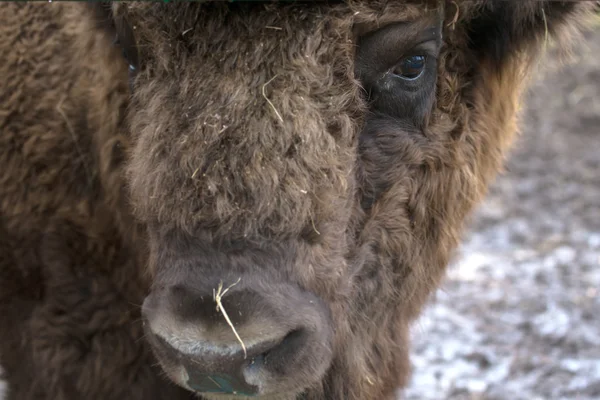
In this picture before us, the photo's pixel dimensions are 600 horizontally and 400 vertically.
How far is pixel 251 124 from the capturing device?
2.69 metres

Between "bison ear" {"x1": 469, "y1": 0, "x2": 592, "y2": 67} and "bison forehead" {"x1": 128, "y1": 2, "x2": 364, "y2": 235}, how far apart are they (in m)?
0.72

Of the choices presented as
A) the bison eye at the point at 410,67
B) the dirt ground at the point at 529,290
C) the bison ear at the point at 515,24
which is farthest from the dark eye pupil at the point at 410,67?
the dirt ground at the point at 529,290

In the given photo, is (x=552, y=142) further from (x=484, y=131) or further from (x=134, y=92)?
(x=134, y=92)

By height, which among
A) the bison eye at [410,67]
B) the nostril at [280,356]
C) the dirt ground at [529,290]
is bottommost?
the dirt ground at [529,290]

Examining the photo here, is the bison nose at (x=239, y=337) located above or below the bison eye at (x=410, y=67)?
below

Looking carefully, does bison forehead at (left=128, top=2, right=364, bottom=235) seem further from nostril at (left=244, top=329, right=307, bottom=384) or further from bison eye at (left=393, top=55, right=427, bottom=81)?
nostril at (left=244, top=329, right=307, bottom=384)

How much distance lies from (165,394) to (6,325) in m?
0.85

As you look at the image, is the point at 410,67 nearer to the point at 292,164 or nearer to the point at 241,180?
the point at 292,164

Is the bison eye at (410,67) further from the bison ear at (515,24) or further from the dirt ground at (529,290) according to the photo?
the dirt ground at (529,290)

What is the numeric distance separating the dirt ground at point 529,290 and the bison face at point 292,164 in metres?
1.09

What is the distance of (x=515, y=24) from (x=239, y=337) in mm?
1719

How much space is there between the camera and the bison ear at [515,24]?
316 centimetres

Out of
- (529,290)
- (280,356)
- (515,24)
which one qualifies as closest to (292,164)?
(280,356)

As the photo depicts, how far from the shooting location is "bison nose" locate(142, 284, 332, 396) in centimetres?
251
